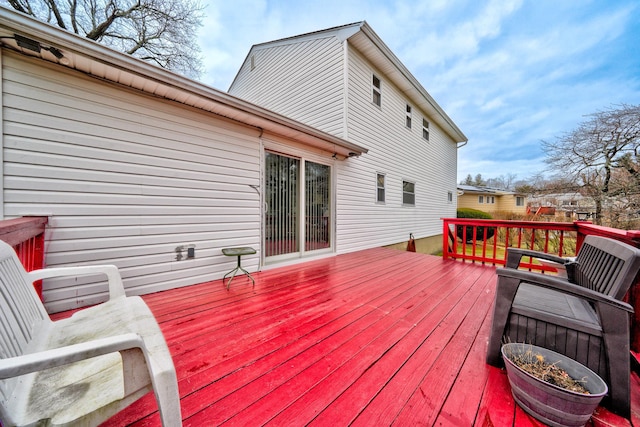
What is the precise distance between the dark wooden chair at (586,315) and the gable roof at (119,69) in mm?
3433

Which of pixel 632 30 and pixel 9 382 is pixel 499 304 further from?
pixel 632 30

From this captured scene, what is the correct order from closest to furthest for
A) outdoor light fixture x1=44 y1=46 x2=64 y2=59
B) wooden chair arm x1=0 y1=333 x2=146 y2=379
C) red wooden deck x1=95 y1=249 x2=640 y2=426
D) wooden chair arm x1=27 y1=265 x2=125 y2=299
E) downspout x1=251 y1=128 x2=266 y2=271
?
wooden chair arm x1=0 y1=333 x2=146 y2=379 → red wooden deck x1=95 y1=249 x2=640 y2=426 → wooden chair arm x1=27 y1=265 x2=125 y2=299 → outdoor light fixture x1=44 y1=46 x2=64 y2=59 → downspout x1=251 y1=128 x2=266 y2=271

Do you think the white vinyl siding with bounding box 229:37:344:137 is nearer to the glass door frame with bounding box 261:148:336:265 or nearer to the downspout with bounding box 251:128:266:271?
the glass door frame with bounding box 261:148:336:265

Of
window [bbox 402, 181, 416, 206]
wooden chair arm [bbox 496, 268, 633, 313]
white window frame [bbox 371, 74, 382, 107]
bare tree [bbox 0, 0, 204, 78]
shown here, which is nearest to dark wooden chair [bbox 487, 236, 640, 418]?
wooden chair arm [bbox 496, 268, 633, 313]

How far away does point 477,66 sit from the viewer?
12.2 metres

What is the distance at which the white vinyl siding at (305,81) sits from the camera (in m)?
5.66

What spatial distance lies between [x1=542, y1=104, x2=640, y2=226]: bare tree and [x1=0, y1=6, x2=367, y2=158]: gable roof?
8.30 meters

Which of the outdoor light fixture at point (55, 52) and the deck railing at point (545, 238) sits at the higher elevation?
the outdoor light fixture at point (55, 52)

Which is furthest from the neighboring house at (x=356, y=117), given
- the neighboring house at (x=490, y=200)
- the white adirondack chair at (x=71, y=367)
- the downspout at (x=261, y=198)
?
the neighboring house at (x=490, y=200)

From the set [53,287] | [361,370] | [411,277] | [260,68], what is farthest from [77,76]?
[260,68]

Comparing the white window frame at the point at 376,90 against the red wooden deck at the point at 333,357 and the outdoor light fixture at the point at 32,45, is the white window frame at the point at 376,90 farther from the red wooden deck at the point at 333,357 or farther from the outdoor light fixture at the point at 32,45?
the outdoor light fixture at the point at 32,45

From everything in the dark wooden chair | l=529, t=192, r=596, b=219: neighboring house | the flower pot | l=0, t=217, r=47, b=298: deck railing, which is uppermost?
l=529, t=192, r=596, b=219: neighboring house

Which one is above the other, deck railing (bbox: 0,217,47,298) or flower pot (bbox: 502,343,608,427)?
deck railing (bbox: 0,217,47,298)

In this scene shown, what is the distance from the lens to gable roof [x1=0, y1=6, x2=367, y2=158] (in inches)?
73.2
